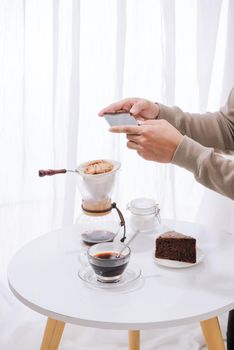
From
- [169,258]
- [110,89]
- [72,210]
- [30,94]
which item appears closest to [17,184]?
[72,210]

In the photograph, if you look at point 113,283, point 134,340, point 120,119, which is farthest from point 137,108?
point 134,340

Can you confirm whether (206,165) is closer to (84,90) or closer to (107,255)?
(107,255)

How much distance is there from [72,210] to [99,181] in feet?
2.53

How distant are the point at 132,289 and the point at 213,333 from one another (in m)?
0.24

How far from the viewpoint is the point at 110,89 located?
79.1 inches

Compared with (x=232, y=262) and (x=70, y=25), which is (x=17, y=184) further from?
(x=232, y=262)

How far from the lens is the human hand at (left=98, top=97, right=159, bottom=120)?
1.53 metres

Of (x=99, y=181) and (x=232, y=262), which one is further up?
(x=99, y=181)

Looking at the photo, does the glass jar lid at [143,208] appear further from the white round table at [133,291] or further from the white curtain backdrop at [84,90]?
the white curtain backdrop at [84,90]

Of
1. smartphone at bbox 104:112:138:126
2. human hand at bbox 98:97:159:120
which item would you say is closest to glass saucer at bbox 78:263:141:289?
smartphone at bbox 104:112:138:126

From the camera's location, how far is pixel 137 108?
153cm

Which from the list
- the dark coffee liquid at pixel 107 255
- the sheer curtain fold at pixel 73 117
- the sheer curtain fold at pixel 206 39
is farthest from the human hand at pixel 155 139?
the sheer curtain fold at pixel 206 39

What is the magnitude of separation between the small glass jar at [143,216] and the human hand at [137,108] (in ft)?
0.93

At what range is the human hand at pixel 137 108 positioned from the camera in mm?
1529
